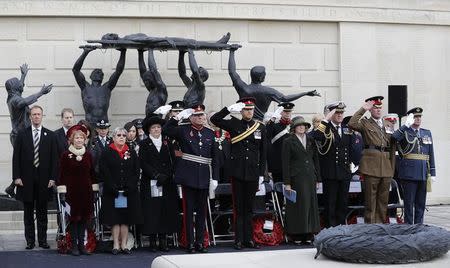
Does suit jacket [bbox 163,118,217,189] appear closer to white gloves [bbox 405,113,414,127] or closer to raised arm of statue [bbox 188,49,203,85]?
white gloves [bbox 405,113,414,127]

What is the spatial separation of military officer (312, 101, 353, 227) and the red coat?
3.58m

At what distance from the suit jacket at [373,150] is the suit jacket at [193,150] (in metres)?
2.49

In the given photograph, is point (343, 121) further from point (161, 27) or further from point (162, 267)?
point (162, 267)

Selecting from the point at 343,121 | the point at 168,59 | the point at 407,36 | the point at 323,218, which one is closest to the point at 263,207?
the point at 323,218

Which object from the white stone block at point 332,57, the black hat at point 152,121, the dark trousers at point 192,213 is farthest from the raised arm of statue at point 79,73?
the white stone block at point 332,57

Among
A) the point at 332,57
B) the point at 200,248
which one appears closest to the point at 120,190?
the point at 200,248

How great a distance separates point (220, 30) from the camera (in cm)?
1858

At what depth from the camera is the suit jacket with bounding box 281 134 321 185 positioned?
13109mm

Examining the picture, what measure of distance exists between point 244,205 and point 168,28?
259 inches

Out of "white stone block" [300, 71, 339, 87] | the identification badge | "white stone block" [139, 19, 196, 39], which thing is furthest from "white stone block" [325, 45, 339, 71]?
the identification badge

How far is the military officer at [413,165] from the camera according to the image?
1392cm

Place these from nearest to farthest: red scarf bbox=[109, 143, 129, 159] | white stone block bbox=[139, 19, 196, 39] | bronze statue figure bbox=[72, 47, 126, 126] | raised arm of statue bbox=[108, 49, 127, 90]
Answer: red scarf bbox=[109, 143, 129, 159], bronze statue figure bbox=[72, 47, 126, 126], raised arm of statue bbox=[108, 49, 127, 90], white stone block bbox=[139, 19, 196, 39]

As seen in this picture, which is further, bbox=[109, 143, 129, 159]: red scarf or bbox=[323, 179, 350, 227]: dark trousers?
bbox=[323, 179, 350, 227]: dark trousers

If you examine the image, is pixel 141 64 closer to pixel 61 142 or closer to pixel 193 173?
pixel 61 142
